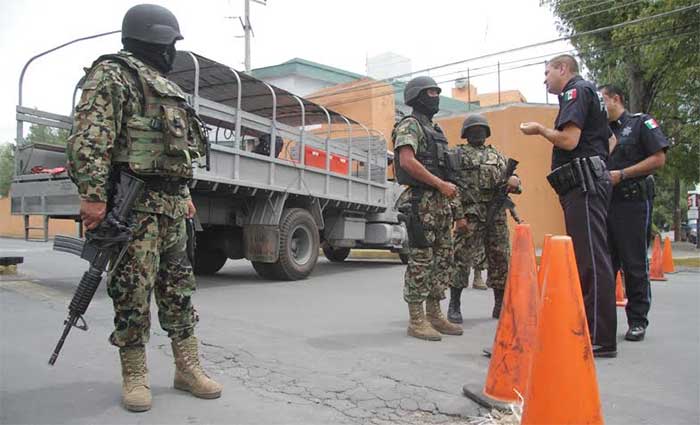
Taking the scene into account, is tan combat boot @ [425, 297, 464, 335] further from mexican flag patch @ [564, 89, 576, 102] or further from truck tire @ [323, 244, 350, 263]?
truck tire @ [323, 244, 350, 263]

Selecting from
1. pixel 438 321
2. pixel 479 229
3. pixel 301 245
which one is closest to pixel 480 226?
pixel 479 229

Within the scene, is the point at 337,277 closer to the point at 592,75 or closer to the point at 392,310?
the point at 392,310

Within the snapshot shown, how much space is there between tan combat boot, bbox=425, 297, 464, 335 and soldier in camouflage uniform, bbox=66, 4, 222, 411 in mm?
2010

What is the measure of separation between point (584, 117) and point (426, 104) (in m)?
1.19

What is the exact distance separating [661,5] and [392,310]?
1056 centimetres

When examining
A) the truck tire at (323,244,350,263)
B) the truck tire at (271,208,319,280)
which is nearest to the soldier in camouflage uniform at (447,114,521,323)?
the truck tire at (271,208,319,280)

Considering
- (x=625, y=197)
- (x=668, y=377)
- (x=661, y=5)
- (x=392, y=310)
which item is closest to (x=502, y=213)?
(x=625, y=197)

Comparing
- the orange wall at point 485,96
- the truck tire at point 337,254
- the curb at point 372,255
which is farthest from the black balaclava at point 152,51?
the orange wall at point 485,96

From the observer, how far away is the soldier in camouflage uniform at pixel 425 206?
3.79 m

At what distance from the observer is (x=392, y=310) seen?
5113 millimetres

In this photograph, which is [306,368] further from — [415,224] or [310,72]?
[310,72]

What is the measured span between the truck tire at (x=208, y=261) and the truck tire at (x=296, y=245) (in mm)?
1283

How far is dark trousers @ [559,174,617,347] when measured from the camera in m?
3.17

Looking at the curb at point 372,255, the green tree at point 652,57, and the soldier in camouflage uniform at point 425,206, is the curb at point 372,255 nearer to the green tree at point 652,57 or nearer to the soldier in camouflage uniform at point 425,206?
the green tree at point 652,57
